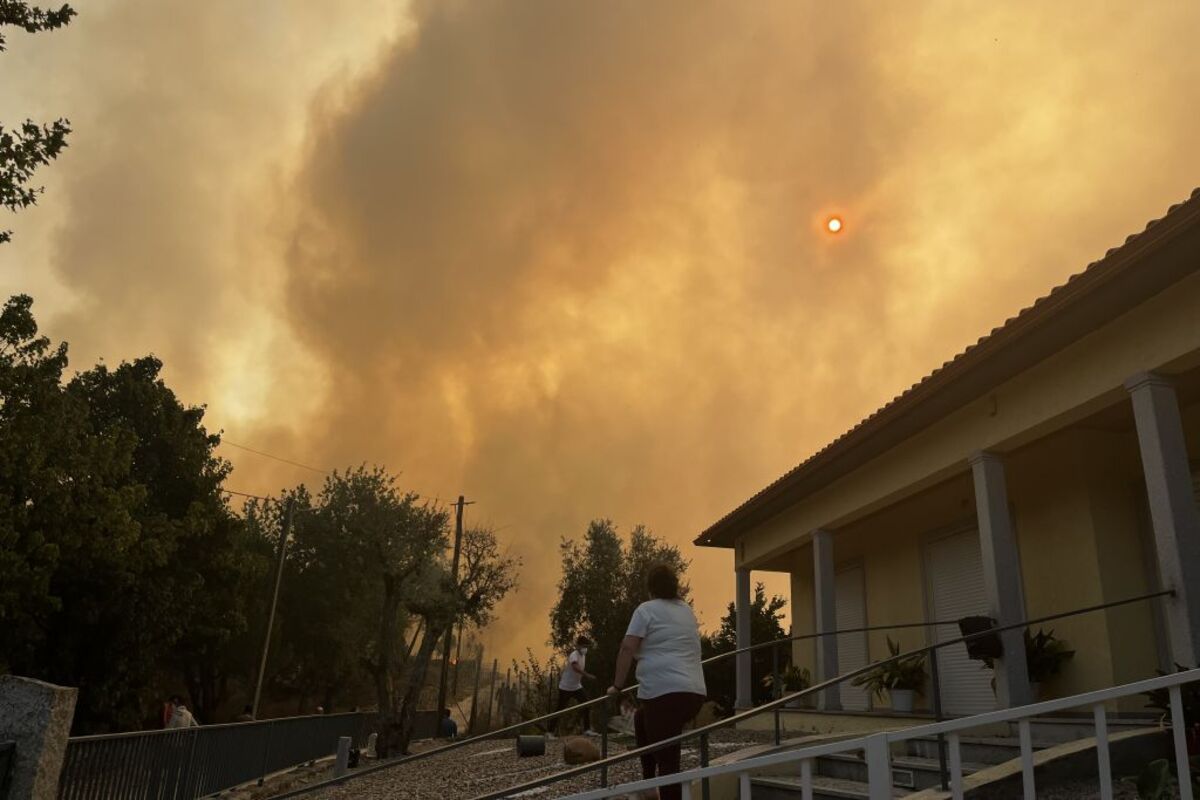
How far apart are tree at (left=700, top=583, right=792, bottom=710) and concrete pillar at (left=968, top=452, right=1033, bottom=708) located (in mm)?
8674

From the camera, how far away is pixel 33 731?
4.94 m

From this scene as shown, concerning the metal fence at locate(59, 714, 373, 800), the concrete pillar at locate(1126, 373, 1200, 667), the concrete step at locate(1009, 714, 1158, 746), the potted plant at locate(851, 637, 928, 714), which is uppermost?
the concrete pillar at locate(1126, 373, 1200, 667)

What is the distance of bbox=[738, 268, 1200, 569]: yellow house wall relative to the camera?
5.82 m

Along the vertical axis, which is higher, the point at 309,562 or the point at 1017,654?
the point at 309,562

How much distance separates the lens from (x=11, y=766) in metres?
4.90

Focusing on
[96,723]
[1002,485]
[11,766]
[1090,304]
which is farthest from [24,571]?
[1090,304]

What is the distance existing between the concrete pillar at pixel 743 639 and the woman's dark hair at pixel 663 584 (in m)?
7.63

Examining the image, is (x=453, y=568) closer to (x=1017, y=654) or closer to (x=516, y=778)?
(x=516, y=778)

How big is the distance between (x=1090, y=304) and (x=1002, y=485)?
7.16ft

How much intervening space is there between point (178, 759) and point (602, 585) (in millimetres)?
19770

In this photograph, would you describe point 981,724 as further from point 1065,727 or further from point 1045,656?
point 1045,656

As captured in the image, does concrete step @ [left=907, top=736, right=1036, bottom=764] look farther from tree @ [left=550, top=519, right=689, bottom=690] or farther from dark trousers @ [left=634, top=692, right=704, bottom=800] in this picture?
tree @ [left=550, top=519, right=689, bottom=690]

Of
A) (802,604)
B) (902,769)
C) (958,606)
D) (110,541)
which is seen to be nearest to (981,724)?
(902,769)

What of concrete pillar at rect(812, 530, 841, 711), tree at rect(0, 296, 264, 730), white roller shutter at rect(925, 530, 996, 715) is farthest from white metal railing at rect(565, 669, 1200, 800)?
tree at rect(0, 296, 264, 730)
